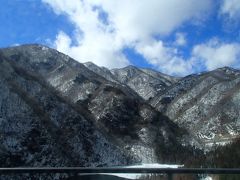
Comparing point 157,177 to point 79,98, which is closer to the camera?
point 157,177

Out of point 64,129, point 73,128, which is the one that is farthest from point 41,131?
point 73,128

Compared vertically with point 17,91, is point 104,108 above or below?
above

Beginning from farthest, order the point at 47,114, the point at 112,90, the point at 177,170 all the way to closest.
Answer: the point at 112,90
the point at 47,114
the point at 177,170

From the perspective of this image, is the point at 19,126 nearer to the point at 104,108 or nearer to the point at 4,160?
the point at 4,160

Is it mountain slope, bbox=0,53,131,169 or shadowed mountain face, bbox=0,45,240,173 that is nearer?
mountain slope, bbox=0,53,131,169

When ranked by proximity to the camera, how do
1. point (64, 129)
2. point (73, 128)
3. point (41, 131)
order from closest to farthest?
point (41, 131), point (64, 129), point (73, 128)

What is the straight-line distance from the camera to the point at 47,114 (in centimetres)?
8519

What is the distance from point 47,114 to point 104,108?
64.2 m

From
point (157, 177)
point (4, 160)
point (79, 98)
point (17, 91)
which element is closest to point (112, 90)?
point (79, 98)

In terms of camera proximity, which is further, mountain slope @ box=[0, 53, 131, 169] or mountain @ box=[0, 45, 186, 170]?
mountain @ box=[0, 45, 186, 170]

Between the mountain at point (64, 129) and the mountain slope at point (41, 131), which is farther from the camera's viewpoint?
the mountain at point (64, 129)

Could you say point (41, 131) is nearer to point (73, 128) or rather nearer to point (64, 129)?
point (64, 129)

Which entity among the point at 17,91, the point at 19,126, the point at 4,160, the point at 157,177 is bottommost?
the point at 157,177

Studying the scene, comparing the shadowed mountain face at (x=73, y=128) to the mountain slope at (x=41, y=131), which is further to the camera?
the shadowed mountain face at (x=73, y=128)
